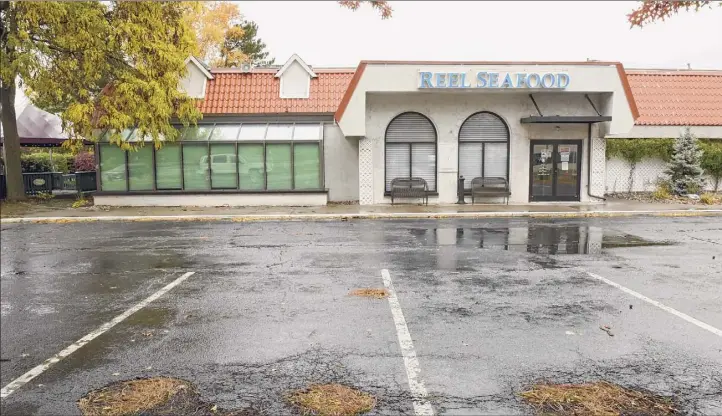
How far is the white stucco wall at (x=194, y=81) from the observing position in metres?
21.1

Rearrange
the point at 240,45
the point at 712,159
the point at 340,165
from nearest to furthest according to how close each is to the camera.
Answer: the point at 340,165 < the point at 712,159 < the point at 240,45

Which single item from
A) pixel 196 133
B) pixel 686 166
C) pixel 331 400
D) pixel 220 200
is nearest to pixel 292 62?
pixel 196 133

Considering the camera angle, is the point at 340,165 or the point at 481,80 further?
the point at 340,165

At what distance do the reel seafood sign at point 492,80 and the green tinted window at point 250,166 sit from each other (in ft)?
20.6

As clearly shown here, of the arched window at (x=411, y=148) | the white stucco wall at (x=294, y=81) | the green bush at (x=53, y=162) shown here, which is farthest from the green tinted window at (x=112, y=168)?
the arched window at (x=411, y=148)

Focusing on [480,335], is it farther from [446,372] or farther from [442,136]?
[442,136]

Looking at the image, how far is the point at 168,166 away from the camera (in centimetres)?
1984

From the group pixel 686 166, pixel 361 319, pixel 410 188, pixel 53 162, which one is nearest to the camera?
pixel 361 319

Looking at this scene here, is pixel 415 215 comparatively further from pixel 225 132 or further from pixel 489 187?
pixel 225 132

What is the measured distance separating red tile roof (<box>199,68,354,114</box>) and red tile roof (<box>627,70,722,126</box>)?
1218 cm

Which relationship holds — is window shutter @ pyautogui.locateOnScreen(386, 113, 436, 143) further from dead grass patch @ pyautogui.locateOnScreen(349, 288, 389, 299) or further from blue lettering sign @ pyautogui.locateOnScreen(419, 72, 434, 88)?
dead grass patch @ pyautogui.locateOnScreen(349, 288, 389, 299)

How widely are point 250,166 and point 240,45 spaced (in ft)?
84.5

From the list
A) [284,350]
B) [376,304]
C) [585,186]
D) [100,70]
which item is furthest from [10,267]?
[585,186]

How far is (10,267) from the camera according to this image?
7.40ft
